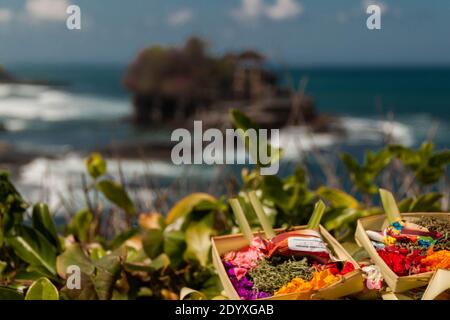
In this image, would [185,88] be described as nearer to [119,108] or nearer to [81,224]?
[119,108]

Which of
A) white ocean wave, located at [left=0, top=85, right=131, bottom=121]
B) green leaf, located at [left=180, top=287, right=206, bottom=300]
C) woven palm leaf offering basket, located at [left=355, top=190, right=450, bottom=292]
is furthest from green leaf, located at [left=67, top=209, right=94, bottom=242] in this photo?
white ocean wave, located at [left=0, top=85, right=131, bottom=121]

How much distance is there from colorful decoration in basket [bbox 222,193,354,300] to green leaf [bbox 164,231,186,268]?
296 mm

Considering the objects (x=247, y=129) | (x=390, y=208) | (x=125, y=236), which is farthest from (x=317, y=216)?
(x=125, y=236)

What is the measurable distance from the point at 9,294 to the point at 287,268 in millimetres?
405

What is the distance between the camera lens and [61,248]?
104 cm

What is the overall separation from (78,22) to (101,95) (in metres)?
28.0

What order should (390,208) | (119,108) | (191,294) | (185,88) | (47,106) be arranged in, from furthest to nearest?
(119,108) → (47,106) → (185,88) → (191,294) → (390,208)

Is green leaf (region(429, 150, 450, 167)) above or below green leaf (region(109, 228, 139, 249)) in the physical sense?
above

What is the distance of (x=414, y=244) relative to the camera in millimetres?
689

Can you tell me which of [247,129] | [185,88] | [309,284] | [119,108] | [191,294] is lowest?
[119,108]

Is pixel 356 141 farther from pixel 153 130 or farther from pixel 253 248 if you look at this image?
pixel 253 248

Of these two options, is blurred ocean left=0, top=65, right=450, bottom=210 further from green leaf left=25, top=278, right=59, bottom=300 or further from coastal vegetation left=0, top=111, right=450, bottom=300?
green leaf left=25, top=278, right=59, bottom=300

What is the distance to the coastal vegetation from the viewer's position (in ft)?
3.06

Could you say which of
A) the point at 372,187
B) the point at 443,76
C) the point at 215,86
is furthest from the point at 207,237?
the point at 443,76
